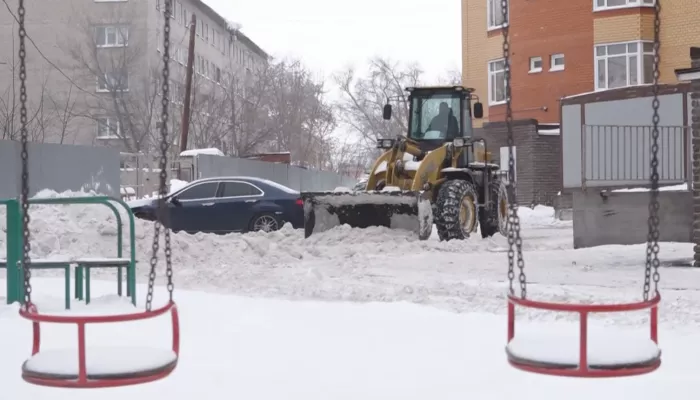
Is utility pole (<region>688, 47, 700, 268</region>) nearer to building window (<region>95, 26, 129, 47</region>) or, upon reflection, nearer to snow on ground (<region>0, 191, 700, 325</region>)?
snow on ground (<region>0, 191, 700, 325</region>)

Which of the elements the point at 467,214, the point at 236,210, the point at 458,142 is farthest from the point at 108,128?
the point at 467,214

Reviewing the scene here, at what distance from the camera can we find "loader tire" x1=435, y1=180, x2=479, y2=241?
51.7 ft

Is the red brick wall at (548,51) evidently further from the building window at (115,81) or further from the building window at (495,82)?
the building window at (115,81)

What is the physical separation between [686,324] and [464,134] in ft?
33.2

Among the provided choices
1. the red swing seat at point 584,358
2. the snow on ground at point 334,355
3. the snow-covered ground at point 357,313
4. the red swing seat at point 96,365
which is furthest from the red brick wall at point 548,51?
the red swing seat at point 96,365

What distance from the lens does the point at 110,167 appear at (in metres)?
25.7

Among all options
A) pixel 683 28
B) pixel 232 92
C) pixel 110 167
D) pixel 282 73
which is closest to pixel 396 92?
pixel 282 73

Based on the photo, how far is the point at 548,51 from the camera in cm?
3341

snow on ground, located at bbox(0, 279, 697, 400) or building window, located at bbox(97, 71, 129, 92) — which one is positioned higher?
building window, located at bbox(97, 71, 129, 92)

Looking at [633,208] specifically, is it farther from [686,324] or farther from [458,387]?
[458,387]

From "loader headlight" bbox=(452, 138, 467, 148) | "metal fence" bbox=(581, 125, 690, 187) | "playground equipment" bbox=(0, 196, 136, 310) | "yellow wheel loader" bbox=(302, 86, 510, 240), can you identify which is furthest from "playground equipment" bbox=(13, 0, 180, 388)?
"metal fence" bbox=(581, 125, 690, 187)

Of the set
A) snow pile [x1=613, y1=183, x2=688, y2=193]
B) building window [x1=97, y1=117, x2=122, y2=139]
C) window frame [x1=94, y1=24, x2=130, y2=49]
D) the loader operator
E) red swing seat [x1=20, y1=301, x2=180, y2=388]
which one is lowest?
red swing seat [x1=20, y1=301, x2=180, y2=388]

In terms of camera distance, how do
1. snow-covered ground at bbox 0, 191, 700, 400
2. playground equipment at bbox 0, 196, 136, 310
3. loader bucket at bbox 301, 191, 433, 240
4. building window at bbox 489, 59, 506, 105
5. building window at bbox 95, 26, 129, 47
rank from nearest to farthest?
snow-covered ground at bbox 0, 191, 700, 400 → playground equipment at bbox 0, 196, 136, 310 → loader bucket at bbox 301, 191, 433, 240 → building window at bbox 489, 59, 506, 105 → building window at bbox 95, 26, 129, 47

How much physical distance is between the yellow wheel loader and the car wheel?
59.4 inches
